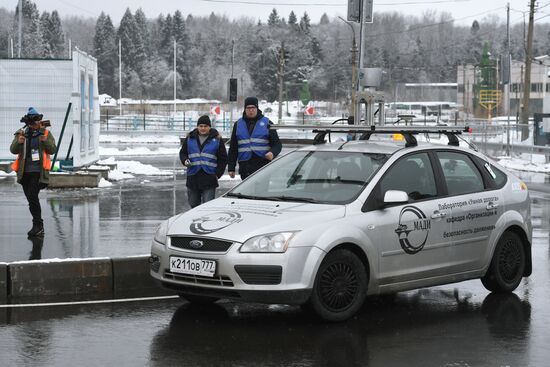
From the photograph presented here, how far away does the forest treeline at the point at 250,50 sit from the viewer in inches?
5522

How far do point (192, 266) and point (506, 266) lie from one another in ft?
11.1

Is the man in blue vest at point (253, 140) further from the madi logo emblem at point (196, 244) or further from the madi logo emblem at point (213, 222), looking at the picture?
the madi logo emblem at point (196, 244)

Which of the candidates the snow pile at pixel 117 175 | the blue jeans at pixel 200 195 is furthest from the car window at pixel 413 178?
the snow pile at pixel 117 175

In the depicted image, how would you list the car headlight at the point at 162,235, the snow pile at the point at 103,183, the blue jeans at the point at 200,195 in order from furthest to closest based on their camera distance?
the snow pile at the point at 103,183, the blue jeans at the point at 200,195, the car headlight at the point at 162,235

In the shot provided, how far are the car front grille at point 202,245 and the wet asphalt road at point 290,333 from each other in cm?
64

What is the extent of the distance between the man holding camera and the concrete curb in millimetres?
3123

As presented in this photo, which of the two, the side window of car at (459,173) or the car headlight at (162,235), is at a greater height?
the side window of car at (459,173)

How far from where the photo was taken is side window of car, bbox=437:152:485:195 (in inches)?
347

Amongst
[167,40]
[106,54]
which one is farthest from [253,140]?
[167,40]

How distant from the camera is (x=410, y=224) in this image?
8156 millimetres

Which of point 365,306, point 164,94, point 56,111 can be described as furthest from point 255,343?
point 164,94

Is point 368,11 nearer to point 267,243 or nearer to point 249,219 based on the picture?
point 249,219

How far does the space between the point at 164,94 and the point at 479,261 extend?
5405 inches

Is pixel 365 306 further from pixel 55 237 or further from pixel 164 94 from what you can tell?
pixel 164 94
